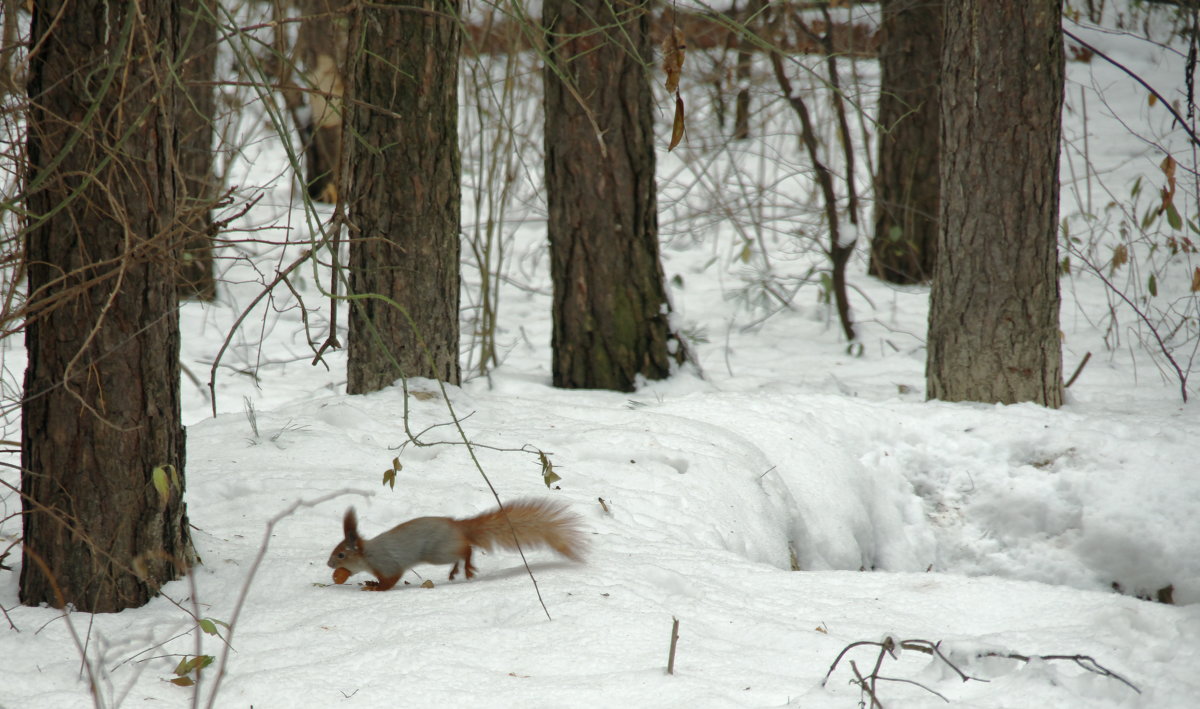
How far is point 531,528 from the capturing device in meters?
2.85

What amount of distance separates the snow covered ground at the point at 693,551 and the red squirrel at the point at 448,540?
0.09 m

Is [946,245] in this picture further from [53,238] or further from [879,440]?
[53,238]

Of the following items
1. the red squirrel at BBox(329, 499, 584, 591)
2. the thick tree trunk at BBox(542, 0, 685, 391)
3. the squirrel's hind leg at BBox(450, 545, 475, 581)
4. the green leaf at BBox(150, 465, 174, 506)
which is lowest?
the squirrel's hind leg at BBox(450, 545, 475, 581)

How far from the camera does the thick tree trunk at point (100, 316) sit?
7.57 feet

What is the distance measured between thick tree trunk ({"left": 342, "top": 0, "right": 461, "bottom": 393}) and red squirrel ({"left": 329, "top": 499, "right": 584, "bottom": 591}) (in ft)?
5.05

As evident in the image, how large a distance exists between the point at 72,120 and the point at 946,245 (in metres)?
3.90

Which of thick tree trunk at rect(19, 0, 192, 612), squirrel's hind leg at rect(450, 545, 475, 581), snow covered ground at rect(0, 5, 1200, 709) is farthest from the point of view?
squirrel's hind leg at rect(450, 545, 475, 581)

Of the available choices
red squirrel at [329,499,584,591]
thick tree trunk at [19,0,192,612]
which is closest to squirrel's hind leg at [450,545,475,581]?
red squirrel at [329,499,584,591]

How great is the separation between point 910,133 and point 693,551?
6265mm

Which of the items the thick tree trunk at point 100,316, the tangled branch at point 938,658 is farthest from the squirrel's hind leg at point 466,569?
the tangled branch at point 938,658

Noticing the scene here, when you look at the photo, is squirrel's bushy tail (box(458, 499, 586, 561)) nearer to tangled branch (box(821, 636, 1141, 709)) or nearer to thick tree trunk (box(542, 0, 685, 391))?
tangled branch (box(821, 636, 1141, 709))

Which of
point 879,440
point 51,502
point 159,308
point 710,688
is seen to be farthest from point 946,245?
point 51,502

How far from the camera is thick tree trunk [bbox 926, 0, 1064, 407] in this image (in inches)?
181

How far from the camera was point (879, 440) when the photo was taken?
4.58m
